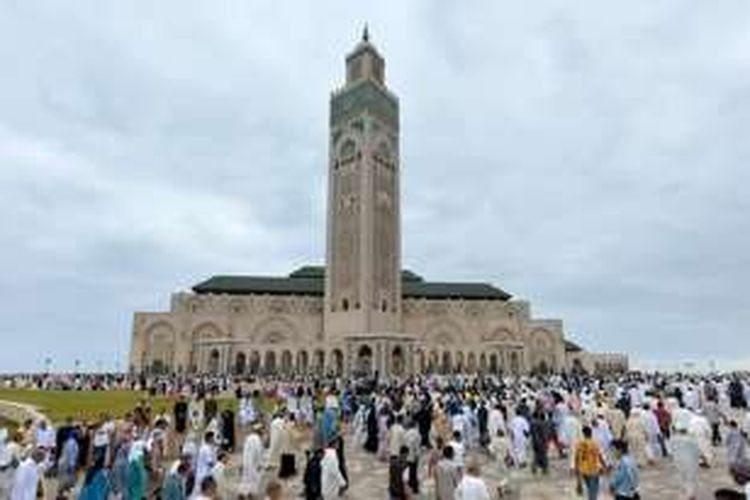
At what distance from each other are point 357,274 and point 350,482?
2294 inches

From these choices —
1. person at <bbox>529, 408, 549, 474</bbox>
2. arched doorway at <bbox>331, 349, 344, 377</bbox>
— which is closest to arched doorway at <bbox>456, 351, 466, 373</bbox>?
arched doorway at <bbox>331, 349, 344, 377</bbox>

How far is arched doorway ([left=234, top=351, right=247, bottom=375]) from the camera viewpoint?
70.0m

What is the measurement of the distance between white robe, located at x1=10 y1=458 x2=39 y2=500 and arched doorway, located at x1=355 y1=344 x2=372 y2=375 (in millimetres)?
52953

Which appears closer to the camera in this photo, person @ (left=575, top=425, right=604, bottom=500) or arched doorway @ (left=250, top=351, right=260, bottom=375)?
person @ (left=575, top=425, right=604, bottom=500)

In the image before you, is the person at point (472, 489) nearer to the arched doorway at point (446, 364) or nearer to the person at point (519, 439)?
the person at point (519, 439)

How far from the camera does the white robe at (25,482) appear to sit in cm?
1006

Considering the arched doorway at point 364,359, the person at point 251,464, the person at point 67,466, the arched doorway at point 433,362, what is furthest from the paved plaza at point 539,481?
the arched doorway at point 433,362

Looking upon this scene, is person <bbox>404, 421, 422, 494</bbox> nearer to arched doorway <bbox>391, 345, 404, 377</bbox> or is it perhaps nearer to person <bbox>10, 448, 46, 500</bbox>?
person <bbox>10, 448, 46, 500</bbox>

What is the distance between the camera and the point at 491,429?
646 inches

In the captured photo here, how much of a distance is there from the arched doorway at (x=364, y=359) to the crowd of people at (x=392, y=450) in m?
39.8

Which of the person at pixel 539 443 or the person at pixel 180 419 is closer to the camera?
the person at pixel 539 443

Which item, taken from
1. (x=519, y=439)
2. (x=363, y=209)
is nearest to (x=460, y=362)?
(x=363, y=209)

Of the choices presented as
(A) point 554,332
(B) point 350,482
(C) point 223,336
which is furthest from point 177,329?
(B) point 350,482

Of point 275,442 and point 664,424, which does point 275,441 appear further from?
point 664,424
